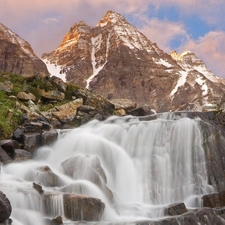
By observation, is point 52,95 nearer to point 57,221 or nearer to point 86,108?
point 86,108

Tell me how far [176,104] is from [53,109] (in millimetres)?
88187

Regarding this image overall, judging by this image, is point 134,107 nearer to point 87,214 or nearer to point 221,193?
point 221,193

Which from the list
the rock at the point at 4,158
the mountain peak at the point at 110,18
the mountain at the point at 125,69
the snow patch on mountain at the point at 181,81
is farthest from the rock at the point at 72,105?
the mountain peak at the point at 110,18

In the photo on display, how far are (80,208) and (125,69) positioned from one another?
108232 millimetres

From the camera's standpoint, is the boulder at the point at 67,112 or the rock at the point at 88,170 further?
the boulder at the point at 67,112

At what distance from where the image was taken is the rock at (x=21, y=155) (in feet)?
54.6

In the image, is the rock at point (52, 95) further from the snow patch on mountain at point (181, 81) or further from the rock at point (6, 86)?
the snow patch on mountain at point (181, 81)

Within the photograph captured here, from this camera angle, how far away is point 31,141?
18.3m

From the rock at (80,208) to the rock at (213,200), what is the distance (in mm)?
5316

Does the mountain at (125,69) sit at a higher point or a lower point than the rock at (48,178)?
higher

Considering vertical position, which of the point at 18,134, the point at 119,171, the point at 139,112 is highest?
the point at 139,112

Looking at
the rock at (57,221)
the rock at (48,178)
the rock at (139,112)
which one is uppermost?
the rock at (139,112)

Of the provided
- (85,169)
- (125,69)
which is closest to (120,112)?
(85,169)

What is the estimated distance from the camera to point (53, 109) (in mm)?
23906
